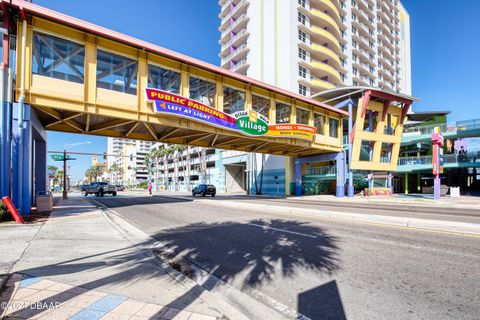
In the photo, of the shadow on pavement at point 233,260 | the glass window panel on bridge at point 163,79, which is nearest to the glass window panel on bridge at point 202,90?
the glass window panel on bridge at point 163,79

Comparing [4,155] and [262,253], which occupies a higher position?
[4,155]

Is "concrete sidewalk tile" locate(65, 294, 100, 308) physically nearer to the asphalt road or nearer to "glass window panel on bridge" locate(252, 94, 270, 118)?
the asphalt road

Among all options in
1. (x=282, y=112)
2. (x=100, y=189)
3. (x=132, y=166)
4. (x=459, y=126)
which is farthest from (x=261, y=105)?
(x=132, y=166)

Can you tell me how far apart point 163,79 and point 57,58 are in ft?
19.4

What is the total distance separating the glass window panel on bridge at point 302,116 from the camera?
2645cm

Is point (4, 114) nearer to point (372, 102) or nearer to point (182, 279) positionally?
point (182, 279)

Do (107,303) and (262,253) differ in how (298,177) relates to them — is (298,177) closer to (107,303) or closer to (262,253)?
(262,253)

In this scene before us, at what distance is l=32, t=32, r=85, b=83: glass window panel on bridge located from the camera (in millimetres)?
13438

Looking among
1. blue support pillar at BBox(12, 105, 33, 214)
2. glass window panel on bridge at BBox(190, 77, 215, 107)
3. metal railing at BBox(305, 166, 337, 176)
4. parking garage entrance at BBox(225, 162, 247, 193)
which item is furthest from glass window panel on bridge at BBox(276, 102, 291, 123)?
parking garage entrance at BBox(225, 162, 247, 193)

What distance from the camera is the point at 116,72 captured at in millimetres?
15945

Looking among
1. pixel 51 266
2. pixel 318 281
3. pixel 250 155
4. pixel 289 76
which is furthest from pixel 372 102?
pixel 51 266

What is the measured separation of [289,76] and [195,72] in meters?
26.7

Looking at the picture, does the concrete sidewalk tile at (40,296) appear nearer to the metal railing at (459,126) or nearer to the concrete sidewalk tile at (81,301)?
the concrete sidewalk tile at (81,301)

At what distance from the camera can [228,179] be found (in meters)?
54.7
